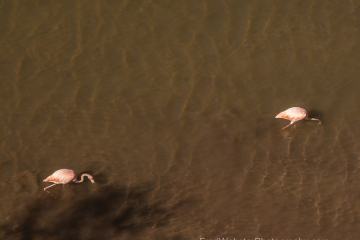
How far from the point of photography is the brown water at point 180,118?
6.37 meters

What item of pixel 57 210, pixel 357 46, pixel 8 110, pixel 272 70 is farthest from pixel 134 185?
pixel 357 46

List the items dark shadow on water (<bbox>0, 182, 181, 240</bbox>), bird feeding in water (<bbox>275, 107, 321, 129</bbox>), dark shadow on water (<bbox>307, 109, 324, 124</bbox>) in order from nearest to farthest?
dark shadow on water (<bbox>0, 182, 181, 240</bbox>) < bird feeding in water (<bbox>275, 107, 321, 129</bbox>) < dark shadow on water (<bbox>307, 109, 324, 124</bbox>)

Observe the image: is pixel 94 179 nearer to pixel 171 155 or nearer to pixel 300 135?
pixel 171 155

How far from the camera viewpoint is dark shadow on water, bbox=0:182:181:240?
19.9 feet

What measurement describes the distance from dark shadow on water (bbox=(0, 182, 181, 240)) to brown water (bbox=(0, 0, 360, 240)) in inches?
0.7

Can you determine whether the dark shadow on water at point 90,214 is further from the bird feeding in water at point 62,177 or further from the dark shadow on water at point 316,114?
the dark shadow on water at point 316,114

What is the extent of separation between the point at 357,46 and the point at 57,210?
6634 millimetres

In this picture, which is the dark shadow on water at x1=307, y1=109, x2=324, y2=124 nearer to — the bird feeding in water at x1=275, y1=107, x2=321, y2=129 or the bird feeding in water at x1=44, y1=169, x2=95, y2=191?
the bird feeding in water at x1=275, y1=107, x2=321, y2=129

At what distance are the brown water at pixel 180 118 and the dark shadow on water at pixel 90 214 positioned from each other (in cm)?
2

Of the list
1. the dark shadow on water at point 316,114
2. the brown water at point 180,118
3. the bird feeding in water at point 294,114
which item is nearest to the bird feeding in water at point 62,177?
the brown water at point 180,118

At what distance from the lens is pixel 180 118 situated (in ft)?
24.3

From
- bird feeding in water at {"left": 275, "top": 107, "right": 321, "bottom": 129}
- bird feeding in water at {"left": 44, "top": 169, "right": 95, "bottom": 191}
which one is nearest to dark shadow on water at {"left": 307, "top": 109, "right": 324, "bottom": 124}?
bird feeding in water at {"left": 275, "top": 107, "right": 321, "bottom": 129}

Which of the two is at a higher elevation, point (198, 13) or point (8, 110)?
point (198, 13)

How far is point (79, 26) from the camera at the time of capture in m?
8.29
